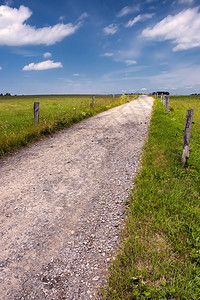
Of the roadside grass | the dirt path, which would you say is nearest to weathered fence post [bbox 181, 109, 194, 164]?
the roadside grass

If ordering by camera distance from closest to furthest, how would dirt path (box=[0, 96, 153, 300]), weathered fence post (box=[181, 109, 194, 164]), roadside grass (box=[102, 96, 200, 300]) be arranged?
roadside grass (box=[102, 96, 200, 300]) → dirt path (box=[0, 96, 153, 300]) → weathered fence post (box=[181, 109, 194, 164])

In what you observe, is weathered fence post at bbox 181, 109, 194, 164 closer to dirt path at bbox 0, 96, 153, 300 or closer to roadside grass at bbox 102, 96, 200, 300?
roadside grass at bbox 102, 96, 200, 300

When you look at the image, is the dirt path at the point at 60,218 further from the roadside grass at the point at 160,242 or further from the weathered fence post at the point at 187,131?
the weathered fence post at the point at 187,131

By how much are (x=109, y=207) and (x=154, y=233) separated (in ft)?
3.66

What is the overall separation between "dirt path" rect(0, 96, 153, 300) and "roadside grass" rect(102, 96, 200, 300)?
0.82 feet

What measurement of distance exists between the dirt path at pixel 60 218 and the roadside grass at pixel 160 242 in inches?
9.8

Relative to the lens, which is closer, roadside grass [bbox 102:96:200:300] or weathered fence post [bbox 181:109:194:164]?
roadside grass [bbox 102:96:200:300]

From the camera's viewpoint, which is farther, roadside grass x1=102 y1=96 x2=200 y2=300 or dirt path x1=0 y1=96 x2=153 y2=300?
dirt path x1=0 y1=96 x2=153 y2=300

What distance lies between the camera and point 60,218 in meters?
3.87

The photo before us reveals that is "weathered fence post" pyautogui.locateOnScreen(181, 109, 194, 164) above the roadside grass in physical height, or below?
above

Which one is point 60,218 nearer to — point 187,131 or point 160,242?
point 160,242

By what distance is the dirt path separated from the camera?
8.82 ft

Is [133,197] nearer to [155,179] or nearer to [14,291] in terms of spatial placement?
[155,179]

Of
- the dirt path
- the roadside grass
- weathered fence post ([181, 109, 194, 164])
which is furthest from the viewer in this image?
weathered fence post ([181, 109, 194, 164])
